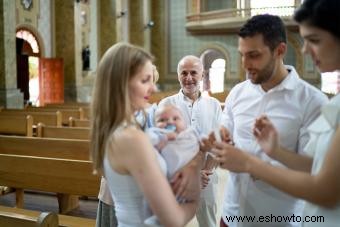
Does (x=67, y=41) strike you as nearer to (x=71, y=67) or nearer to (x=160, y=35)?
(x=71, y=67)

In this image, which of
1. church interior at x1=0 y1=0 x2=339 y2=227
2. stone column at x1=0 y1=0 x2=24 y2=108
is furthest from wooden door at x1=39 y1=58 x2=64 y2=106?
stone column at x1=0 y1=0 x2=24 y2=108

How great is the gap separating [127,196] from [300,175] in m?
0.64

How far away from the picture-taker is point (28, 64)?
39.2 feet

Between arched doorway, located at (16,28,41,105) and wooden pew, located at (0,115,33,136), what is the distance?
20.8 ft

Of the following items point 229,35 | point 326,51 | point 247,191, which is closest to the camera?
point 326,51

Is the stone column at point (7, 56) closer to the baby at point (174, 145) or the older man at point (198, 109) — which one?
the older man at point (198, 109)

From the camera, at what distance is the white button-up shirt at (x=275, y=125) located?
74.0 inches

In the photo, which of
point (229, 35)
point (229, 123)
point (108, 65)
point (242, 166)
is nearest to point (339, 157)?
point (242, 166)

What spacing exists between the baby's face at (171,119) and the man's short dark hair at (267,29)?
0.57 m

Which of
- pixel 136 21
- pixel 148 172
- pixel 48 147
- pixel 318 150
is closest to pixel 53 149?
pixel 48 147

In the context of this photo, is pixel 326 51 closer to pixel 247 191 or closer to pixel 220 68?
pixel 247 191

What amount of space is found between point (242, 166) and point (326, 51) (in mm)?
498

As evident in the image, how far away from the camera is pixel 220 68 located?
67.4 feet

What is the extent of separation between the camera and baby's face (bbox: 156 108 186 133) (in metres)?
1.62
